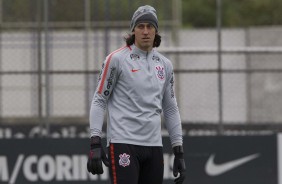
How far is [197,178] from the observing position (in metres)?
10.7

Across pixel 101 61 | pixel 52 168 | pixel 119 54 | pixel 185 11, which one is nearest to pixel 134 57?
pixel 119 54

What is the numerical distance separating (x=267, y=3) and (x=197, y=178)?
2134 centimetres

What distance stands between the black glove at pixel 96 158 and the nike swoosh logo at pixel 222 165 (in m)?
4.36

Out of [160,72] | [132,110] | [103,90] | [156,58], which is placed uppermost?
[156,58]

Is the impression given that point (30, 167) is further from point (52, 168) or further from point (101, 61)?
point (101, 61)

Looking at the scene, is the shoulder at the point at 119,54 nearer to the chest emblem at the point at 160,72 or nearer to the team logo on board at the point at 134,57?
the team logo on board at the point at 134,57

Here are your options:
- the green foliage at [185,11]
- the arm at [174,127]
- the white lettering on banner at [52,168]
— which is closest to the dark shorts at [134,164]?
the arm at [174,127]

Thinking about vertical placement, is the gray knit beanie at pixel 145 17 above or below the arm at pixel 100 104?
above

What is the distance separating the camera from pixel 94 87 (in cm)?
1429

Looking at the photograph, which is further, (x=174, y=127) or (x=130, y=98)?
(x=174, y=127)

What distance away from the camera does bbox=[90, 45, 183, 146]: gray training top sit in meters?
6.49

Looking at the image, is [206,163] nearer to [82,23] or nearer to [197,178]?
[197,178]

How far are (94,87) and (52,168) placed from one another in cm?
374

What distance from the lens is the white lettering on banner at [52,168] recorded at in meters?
10.6
